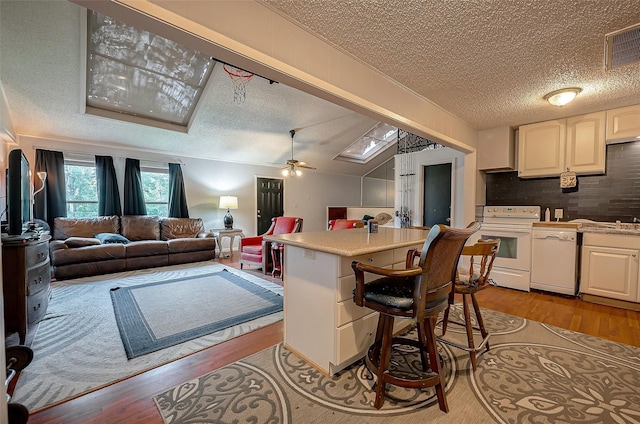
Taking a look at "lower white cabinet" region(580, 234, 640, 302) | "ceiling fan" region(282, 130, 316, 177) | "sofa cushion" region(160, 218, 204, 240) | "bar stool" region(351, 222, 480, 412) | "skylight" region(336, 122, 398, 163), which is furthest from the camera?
"skylight" region(336, 122, 398, 163)

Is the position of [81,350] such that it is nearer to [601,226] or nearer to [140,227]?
[140,227]

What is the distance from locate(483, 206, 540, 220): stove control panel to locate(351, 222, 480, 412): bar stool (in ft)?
10.5

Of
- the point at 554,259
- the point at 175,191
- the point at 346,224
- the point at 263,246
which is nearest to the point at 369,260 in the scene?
the point at 346,224

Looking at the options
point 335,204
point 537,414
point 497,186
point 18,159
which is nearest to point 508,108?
point 497,186

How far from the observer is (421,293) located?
138 cm

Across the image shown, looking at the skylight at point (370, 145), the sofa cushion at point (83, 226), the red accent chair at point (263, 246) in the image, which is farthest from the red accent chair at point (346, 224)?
the sofa cushion at point (83, 226)

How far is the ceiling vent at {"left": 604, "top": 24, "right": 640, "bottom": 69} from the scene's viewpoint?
1.84 metres

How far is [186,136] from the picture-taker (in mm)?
5238

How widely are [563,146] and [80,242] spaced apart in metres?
7.18

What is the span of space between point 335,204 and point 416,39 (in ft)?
23.5

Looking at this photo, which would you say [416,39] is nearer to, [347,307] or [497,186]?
[347,307]

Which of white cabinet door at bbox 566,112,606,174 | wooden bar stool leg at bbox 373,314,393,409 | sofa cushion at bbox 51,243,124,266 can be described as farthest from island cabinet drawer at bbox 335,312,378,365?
sofa cushion at bbox 51,243,124,266

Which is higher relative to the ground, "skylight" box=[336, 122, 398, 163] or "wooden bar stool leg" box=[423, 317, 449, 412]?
"skylight" box=[336, 122, 398, 163]

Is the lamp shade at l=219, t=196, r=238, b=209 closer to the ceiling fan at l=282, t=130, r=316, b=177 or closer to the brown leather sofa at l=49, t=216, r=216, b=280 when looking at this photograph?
the brown leather sofa at l=49, t=216, r=216, b=280
